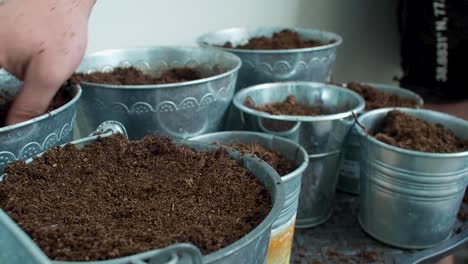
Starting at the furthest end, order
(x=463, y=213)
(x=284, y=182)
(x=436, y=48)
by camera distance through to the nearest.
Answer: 1. (x=436, y=48)
2. (x=463, y=213)
3. (x=284, y=182)

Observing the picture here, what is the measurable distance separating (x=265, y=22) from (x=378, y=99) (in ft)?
1.65

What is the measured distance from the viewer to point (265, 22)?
1.49m

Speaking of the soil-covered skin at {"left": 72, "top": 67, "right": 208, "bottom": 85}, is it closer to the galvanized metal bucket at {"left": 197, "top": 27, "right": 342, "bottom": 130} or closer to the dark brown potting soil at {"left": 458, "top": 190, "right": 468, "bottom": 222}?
the galvanized metal bucket at {"left": 197, "top": 27, "right": 342, "bottom": 130}

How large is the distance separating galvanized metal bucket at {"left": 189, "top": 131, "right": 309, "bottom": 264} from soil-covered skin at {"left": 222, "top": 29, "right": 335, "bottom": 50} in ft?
1.07

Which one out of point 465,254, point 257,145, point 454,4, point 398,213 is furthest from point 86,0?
point 465,254

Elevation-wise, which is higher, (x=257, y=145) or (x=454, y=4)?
(x=454, y=4)

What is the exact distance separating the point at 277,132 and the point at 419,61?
81 centimetres

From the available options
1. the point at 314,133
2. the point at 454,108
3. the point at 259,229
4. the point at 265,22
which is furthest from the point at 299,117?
the point at 454,108

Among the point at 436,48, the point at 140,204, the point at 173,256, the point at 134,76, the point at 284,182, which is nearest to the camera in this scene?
the point at 173,256

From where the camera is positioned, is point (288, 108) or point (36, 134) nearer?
point (36, 134)

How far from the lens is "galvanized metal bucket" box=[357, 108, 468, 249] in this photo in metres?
0.81

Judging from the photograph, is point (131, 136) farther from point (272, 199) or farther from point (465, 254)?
point (465, 254)

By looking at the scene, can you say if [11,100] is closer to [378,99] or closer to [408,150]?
[408,150]

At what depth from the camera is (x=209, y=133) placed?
0.88 metres
